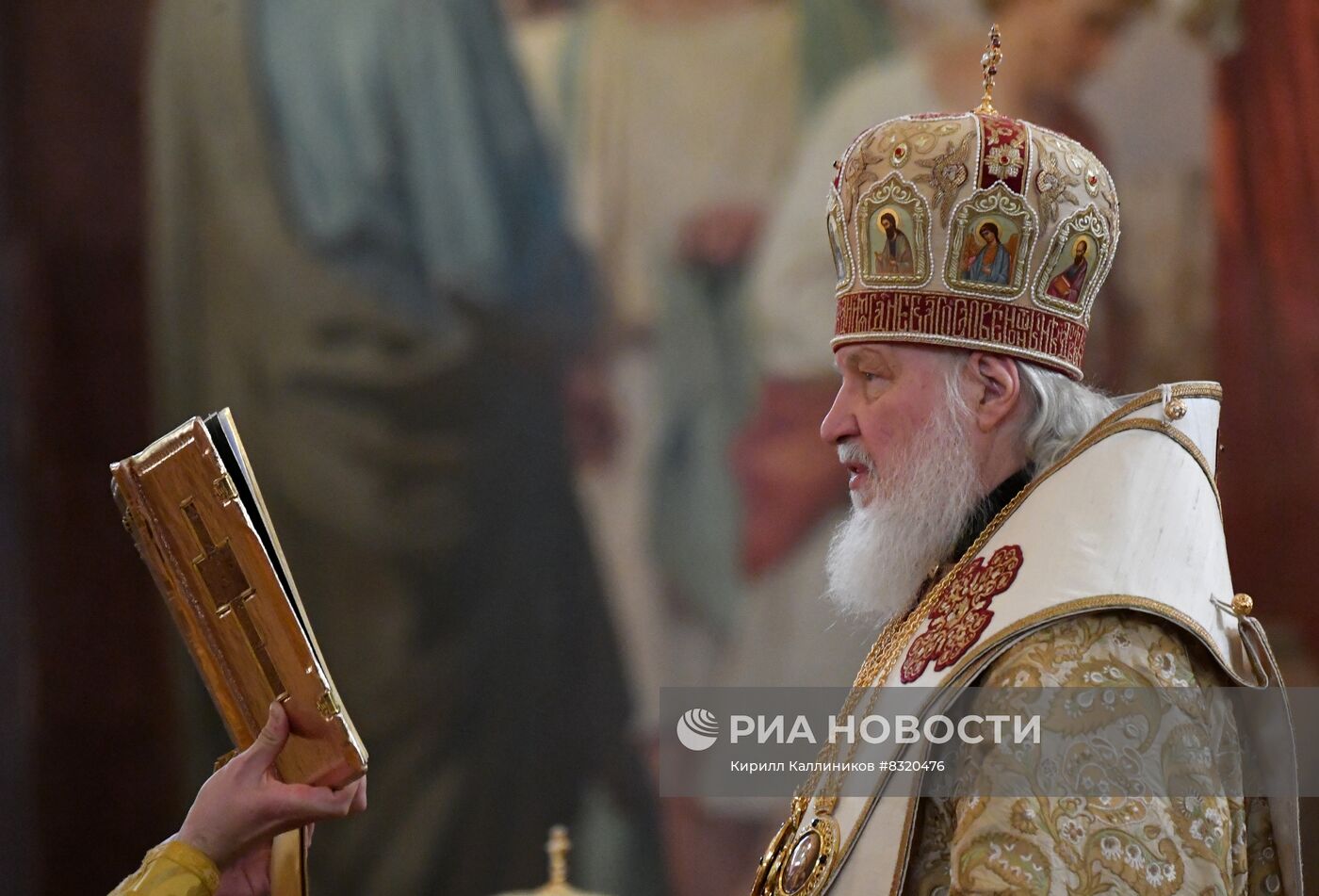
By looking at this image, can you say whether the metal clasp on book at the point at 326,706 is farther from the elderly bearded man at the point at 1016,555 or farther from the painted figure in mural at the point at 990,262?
the painted figure in mural at the point at 990,262

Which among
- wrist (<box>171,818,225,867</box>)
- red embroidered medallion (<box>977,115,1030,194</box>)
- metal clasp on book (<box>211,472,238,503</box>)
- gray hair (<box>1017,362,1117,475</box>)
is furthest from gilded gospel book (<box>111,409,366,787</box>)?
red embroidered medallion (<box>977,115,1030,194</box>)

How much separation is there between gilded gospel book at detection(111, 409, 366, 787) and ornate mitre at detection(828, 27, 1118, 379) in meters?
1.13

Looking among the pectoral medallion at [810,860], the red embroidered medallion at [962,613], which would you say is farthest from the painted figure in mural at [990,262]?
the pectoral medallion at [810,860]

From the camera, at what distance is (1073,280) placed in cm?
269

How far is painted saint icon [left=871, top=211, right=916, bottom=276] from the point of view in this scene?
2699mm

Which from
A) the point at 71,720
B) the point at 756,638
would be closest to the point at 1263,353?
the point at 756,638

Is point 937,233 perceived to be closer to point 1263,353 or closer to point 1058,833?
point 1058,833

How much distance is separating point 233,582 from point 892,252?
1285 mm

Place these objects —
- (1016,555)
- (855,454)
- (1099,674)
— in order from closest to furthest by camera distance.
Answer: (1099,674), (1016,555), (855,454)

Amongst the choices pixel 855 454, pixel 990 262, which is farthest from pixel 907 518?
pixel 990 262

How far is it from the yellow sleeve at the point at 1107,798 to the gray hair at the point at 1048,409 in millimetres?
390

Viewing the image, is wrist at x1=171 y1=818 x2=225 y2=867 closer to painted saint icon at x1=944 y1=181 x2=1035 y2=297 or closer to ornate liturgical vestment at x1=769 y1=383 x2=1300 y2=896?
ornate liturgical vestment at x1=769 y1=383 x2=1300 y2=896

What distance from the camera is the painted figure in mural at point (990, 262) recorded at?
264cm

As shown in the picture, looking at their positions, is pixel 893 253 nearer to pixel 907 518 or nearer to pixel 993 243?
pixel 993 243
